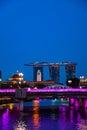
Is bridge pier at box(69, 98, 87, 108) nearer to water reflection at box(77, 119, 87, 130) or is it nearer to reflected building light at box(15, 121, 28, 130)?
water reflection at box(77, 119, 87, 130)

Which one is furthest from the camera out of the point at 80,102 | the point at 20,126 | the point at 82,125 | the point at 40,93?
the point at 80,102

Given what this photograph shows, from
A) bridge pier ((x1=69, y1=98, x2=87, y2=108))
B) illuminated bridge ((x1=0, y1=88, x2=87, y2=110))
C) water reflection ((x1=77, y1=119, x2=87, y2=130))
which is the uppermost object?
illuminated bridge ((x1=0, y1=88, x2=87, y2=110))

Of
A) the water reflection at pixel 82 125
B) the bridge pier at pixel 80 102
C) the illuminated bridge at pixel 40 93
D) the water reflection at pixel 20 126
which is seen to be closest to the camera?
the water reflection at pixel 82 125

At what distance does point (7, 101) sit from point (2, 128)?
216ft

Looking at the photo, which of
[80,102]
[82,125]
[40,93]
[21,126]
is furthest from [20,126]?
[80,102]

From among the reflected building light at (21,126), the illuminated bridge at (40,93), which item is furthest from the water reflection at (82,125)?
the illuminated bridge at (40,93)

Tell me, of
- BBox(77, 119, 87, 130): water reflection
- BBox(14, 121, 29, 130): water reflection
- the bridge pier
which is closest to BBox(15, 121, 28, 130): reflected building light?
BBox(14, 121, 29, 130): water reflection

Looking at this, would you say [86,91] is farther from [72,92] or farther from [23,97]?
[23,97]

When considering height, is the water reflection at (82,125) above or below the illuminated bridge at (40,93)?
below

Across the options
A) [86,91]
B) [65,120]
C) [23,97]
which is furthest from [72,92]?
[65,120]

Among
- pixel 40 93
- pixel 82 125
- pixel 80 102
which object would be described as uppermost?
pixel 40 93

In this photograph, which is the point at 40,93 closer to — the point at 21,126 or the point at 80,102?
the point at 80,102

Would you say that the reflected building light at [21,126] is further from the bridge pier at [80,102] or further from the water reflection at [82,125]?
the bridge pier at [80,102]

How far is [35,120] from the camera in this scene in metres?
78.1
